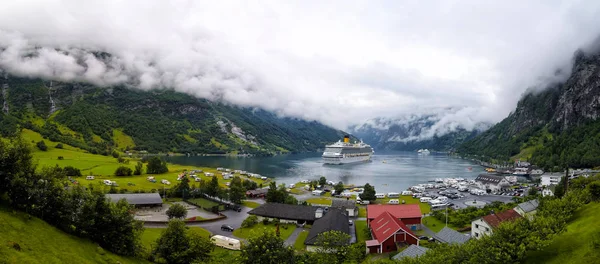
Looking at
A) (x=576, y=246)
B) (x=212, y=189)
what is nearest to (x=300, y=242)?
(x=576, y=246)

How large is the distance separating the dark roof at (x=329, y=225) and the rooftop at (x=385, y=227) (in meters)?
4.15

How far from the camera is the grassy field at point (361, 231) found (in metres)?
48.6

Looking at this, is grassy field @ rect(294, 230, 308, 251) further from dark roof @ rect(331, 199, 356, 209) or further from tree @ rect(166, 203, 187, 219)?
tree @ rect(166, 203, 187, 219)

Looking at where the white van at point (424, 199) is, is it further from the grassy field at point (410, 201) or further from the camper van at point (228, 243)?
the camper van at point (228, 243)

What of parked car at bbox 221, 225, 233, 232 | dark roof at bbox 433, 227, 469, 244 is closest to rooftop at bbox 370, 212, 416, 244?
dark roof at bbox 433, 227, 469, 244

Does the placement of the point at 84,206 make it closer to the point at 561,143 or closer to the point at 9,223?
the point at 9,223

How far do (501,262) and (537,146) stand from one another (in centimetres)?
19893

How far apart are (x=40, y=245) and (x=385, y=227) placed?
116ft

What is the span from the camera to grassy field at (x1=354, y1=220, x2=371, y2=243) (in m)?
48.6

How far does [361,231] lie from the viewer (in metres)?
53.0

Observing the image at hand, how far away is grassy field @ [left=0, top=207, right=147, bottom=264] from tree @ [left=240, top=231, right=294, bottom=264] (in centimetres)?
939

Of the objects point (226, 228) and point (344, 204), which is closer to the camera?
point (226, 228)

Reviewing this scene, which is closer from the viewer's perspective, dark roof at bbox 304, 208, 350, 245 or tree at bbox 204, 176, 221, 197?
dark roof at bbox 304, 208, 350, 245

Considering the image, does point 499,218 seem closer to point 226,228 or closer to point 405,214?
point 405,214
